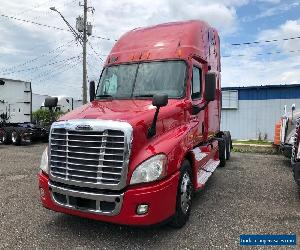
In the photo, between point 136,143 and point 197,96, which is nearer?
point 136,143

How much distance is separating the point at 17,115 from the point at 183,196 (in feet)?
60.8

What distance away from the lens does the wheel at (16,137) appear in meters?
20.1

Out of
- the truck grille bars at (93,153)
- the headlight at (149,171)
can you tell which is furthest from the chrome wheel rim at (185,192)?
the truck grille bars at (93,153)

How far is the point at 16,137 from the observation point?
20.2 meters

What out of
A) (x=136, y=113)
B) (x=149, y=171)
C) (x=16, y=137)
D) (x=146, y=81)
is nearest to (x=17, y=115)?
(x=16, y=137)

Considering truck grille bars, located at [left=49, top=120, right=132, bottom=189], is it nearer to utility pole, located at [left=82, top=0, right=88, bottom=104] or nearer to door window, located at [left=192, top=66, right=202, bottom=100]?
door window, located at [left=192, top=66, right=202, bottom=100]

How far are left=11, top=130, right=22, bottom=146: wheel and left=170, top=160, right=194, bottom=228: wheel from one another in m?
16.2

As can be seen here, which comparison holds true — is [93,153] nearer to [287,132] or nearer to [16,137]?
[287,132]

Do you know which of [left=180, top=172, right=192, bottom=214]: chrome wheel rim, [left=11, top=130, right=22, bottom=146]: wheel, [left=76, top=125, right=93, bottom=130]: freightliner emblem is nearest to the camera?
[left=76, top=125, right=93, bottom=130]: freightliner emblem

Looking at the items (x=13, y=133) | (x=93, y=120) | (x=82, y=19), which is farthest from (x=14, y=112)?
(x=93, y=120)

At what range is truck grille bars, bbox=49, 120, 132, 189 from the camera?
4.87 metres

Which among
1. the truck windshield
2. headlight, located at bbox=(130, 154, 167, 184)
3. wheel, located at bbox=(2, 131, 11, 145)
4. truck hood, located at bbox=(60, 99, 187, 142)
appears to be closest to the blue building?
wheel, located at bbox=(2, 131, 11, 145)

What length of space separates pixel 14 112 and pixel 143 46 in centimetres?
1677

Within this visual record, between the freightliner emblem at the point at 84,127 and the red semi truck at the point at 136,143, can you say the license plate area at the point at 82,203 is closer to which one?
the red semi truck at the point at 136,143
